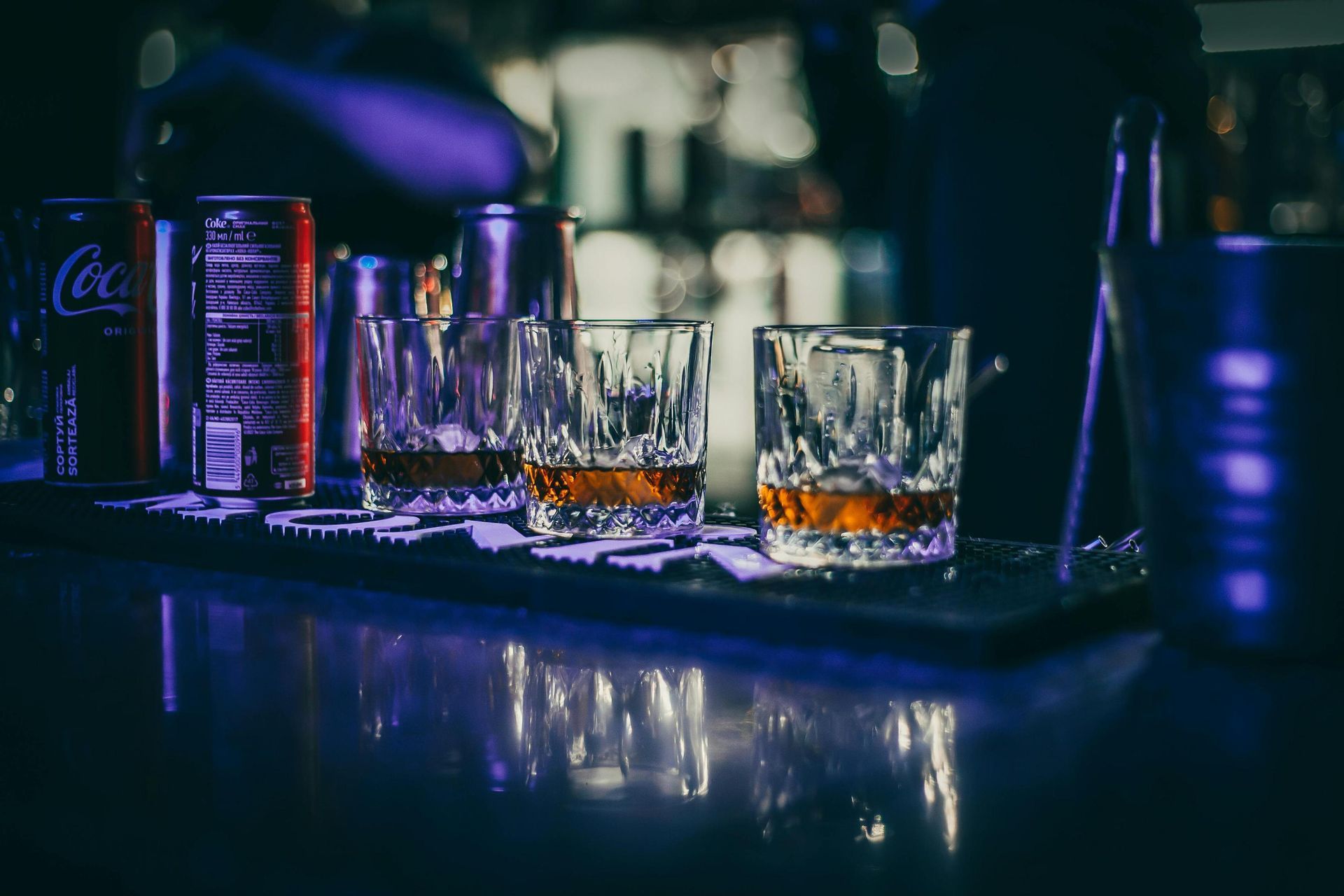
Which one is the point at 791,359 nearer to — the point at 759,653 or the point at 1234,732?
the point at 759,653

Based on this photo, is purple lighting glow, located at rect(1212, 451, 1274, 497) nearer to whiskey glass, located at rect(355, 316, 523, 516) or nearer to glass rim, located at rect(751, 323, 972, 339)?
glass rim, located at rect(751, 323, 972, 339)

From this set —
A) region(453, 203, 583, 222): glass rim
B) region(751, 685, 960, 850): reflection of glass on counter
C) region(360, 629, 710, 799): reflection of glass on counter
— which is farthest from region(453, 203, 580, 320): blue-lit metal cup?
region(751, 685, 960, 850): reflection of glass on counter

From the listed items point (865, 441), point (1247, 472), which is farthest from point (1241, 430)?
point (865, 441)

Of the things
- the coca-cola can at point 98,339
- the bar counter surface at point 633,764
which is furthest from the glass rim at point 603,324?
the coca-cola can at point 98,339

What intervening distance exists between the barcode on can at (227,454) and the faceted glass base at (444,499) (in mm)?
90

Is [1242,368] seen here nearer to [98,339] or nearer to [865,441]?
[865,441]

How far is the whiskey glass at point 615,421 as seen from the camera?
869mm

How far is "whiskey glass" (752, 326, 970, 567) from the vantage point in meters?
0.76

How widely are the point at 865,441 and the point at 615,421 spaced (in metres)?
0.17

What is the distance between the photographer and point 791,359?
0.78 metres

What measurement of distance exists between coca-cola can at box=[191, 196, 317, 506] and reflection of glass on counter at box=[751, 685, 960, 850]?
506mm

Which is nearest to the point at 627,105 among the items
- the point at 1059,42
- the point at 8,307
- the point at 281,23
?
the point at 281,23

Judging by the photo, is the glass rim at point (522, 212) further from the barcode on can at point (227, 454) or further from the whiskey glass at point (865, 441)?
the whiskey glass at point (865, 441)

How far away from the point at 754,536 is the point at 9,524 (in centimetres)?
51
